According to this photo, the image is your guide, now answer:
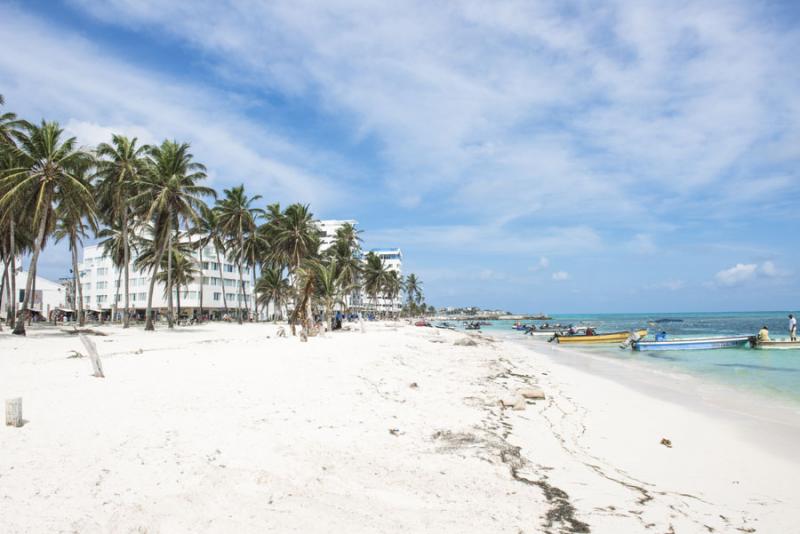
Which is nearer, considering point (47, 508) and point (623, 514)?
point (47, 508)

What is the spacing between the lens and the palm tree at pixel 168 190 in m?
32.8

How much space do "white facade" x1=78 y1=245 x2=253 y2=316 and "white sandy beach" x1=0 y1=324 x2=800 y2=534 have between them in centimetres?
6085

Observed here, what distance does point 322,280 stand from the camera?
32156mm

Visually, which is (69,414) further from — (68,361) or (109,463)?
(68,361)

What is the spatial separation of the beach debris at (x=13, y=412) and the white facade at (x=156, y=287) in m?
62.9

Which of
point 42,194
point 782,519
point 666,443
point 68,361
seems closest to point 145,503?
point 782,519

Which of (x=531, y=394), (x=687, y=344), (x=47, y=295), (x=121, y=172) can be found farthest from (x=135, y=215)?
(x=47, y=295)

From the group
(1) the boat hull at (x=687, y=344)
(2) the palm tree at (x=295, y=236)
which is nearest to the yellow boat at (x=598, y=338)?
(1) the boat hull at (x=687, y=344)

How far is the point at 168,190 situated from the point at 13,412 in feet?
94.4

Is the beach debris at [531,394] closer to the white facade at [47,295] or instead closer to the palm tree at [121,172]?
the palm tree at [121,172]

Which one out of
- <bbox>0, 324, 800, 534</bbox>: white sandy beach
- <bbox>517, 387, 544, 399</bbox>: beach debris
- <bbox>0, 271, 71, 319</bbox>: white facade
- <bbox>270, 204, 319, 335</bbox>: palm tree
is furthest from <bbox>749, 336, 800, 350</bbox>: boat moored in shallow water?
<bbox>0, 271, 71, 319</bbox>: white facade

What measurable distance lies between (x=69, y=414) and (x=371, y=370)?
8048 millimetres

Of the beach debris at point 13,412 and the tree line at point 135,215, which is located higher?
the tree line at point 135,215

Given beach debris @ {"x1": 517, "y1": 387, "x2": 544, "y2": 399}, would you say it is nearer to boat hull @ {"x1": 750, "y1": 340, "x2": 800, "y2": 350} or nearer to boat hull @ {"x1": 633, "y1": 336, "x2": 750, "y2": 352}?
boat hull @ {"x1": 633, "y1": 336, "x2": 750, "y2": 352}
